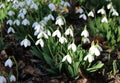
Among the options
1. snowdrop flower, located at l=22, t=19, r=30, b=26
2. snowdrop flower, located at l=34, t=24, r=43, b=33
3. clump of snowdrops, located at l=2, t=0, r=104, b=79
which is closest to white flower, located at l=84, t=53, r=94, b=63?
clump of snowdrops, located at l=2, t=0, r=104, b=79

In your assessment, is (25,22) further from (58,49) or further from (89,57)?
(89,57)

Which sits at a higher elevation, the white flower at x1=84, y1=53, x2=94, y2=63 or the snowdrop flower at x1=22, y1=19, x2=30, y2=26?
the snowdrop flower at x1=22, y1=19, x2=30, y2=26

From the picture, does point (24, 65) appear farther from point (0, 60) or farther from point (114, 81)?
point (114, 81)

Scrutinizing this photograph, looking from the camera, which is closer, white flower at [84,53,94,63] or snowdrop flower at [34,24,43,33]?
white flower at [84,53,94,63]

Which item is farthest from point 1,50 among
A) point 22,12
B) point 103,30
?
point 103,30

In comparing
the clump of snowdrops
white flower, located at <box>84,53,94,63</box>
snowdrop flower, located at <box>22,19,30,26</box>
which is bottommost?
white flower, located at <box>84,53,94,63</box>

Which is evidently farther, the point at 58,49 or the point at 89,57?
the point at 58,49

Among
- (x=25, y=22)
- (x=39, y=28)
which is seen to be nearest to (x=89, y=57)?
(x=39, y=28)

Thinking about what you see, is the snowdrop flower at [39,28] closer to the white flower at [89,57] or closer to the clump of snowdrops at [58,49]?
the clump of snowdrops at [58,49]

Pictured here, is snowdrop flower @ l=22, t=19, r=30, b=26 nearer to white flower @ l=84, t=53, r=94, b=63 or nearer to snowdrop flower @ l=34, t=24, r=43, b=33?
snowdrop flower @ l=34, t=24, r=43, b=33

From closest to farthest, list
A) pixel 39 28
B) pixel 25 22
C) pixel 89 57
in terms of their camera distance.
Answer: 1. pixel 89 57
2. pixel 39 28
3. pixel 25 22

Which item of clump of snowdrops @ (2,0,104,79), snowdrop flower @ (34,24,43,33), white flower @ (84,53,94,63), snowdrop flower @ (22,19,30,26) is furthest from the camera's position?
snowdrop flower @ (22,19,30,26)
